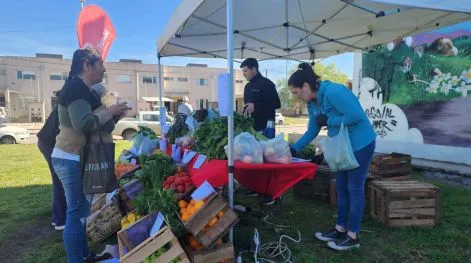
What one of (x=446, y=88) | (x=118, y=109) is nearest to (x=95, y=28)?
(x=118, y=109)

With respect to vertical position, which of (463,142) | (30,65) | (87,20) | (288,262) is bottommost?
(288,262)

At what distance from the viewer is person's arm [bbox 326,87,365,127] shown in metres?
2.89

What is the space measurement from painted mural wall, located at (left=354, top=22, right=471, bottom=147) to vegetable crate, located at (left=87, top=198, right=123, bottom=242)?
17.0ft

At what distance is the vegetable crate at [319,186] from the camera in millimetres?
4707

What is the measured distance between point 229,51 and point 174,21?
1.81 metres

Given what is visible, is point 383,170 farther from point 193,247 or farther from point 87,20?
point 87,20

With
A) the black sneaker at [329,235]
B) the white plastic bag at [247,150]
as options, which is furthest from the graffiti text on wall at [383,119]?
the white plastic bag at [247,150]

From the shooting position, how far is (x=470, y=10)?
2.75 m

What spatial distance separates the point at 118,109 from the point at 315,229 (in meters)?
2.51

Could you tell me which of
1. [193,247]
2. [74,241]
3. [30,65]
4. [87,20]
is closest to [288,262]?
[193,247]

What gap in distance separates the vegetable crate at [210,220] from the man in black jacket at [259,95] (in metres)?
2.09

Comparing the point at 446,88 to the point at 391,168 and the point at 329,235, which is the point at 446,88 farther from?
the point at 329,235

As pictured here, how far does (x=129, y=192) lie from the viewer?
3531 millimetres

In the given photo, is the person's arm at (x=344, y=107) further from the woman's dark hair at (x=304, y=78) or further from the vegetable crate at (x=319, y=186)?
the vegetable crate at (x=319, y=186)
